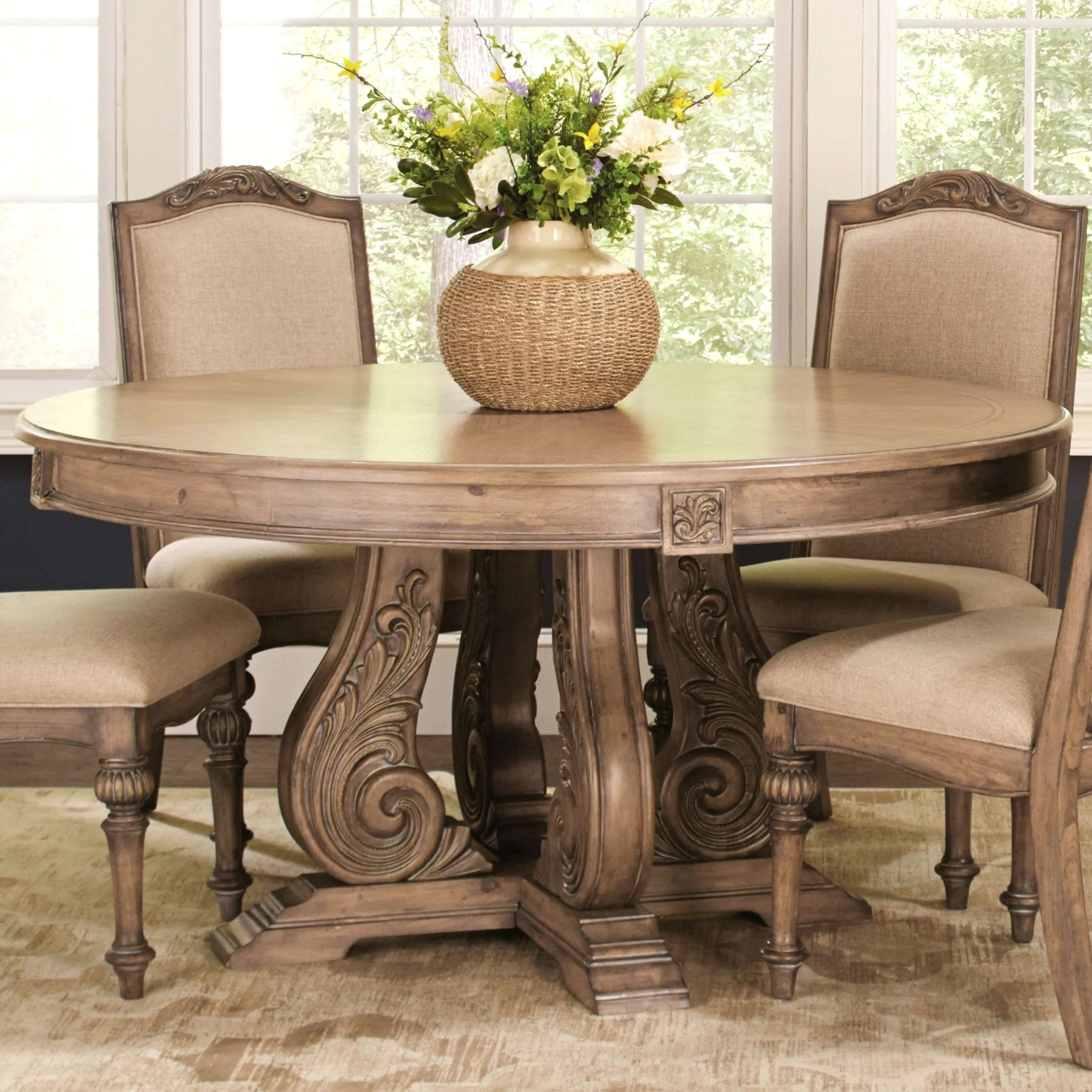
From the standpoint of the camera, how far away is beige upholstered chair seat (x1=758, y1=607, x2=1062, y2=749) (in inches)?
76.1

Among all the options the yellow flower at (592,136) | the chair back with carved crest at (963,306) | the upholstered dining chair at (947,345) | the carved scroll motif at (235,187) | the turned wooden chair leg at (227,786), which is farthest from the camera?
the carved scroll motif at (235,187)

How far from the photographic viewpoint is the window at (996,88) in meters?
3.58

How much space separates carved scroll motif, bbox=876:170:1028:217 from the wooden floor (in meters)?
1.09

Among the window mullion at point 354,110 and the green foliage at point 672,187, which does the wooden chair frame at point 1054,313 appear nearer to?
the green foliage at point 672,187

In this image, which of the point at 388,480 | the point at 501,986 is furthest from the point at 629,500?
the point at 501,986

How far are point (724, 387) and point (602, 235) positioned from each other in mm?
1086

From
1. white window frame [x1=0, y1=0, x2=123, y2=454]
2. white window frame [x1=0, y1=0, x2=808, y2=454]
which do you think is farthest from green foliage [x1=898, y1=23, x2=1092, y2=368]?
white window frame [x1=0, y1=0, x2=123, y2=454]

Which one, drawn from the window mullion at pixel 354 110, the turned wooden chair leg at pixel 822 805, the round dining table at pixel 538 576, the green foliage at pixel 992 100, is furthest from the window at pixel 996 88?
the turned wooden chair leg at pixel 822 805

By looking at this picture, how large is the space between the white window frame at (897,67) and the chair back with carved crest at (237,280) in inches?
46.6

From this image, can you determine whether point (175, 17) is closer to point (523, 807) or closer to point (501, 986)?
point (523, 807)

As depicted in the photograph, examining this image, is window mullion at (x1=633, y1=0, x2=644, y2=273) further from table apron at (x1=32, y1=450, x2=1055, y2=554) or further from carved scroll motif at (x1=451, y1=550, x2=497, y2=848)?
table apron at (x1=32, y1=450, x2=1055, y2=554)

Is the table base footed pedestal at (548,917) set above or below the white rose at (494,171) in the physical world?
below

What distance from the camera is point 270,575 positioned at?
277 cm


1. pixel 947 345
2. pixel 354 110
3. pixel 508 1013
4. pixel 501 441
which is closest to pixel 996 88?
pixel 947 345
